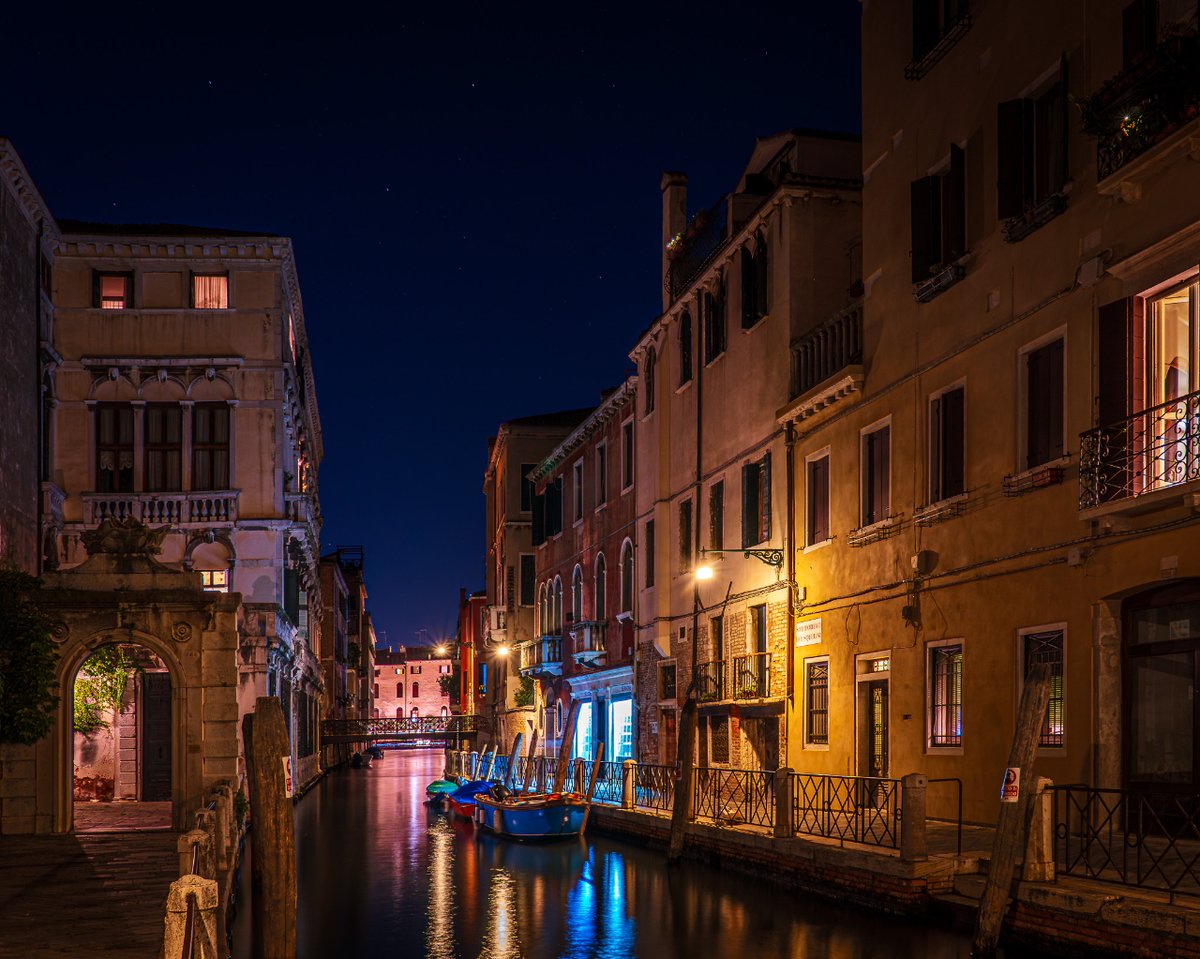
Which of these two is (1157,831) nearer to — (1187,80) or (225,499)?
(1187,80)

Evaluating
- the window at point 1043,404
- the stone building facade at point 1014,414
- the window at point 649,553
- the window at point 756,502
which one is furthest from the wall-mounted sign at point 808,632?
the window at point 649,553

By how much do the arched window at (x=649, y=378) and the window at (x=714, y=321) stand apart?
356 centimetres

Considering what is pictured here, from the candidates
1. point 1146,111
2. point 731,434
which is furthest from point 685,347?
point 1146,111

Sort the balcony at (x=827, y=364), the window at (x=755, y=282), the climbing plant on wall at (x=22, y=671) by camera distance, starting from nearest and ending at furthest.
Answer: the climbing plant on wall at (x=22, y=671) → the balcony at (x=827, y=364) → the window at (x=755, y=282)

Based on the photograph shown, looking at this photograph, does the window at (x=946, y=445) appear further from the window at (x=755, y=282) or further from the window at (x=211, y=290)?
the window at (x=211, y=290)

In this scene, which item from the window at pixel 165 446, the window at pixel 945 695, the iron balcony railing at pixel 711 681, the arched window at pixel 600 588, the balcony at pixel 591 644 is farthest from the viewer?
the arched window at pixel 600 588

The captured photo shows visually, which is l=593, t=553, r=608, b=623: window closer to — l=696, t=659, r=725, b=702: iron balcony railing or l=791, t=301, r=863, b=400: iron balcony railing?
l=696, t=659, r=725, b=702: iron balcony railing

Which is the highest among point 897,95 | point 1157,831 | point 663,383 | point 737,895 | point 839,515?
point 897,95

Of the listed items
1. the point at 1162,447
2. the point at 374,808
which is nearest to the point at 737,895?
the point at 1162,447

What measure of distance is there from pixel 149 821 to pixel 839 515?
35.7 ft

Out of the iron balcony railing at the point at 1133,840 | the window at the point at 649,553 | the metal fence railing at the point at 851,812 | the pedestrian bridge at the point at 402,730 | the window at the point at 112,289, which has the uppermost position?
the window at the point at 112,289

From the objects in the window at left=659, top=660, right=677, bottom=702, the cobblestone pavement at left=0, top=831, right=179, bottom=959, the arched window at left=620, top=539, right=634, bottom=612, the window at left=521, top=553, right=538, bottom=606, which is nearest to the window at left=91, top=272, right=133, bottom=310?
the arched window at left=620, top=539, right=634, bottom=612

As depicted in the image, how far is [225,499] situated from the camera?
3194 cm

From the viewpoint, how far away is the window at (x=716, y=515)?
2480cm
